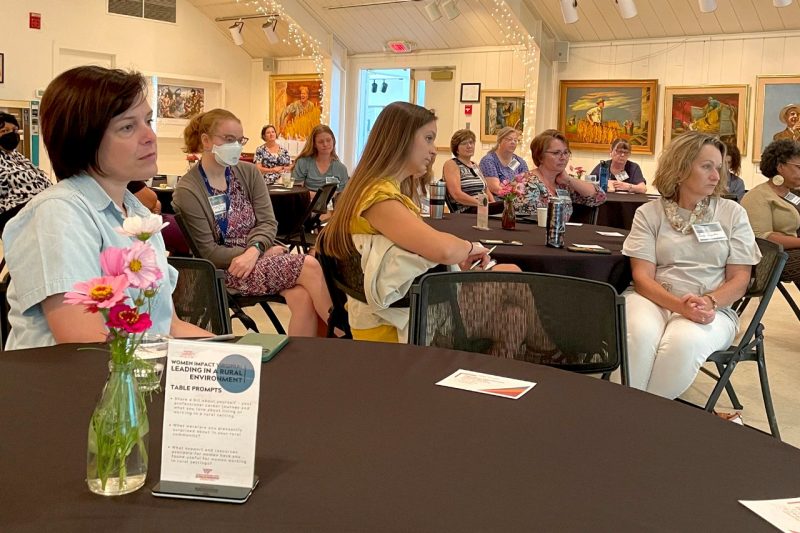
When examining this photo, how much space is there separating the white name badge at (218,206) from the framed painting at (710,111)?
7441 millimetres

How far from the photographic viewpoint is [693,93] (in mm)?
10266

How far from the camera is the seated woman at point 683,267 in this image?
3469 millimetres

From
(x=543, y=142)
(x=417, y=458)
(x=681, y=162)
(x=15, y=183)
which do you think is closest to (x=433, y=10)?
(x=543, y=142)

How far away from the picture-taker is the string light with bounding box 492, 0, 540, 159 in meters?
10.9

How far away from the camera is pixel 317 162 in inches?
332

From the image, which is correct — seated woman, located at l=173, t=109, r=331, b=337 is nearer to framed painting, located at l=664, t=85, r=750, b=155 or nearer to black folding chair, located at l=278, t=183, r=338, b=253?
black folding chair, located at l=278, t=183, r=338, b=253

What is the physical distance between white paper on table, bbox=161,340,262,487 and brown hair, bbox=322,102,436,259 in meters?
2.12

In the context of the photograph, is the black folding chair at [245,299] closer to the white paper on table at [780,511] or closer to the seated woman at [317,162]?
the white paper on table at [780,511]

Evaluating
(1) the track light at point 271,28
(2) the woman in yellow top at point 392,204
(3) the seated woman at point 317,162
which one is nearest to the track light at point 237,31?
(1) the track light at point 271,28

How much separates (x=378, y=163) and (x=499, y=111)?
910 cm

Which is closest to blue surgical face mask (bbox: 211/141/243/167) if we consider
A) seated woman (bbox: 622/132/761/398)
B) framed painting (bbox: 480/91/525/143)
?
seated woman (bbox: 622/132/761/398)

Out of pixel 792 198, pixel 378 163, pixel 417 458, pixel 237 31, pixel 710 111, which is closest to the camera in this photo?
pixel 417 458

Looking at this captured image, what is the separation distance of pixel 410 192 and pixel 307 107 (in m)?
11.4

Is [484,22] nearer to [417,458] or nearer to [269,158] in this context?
[269,158]
